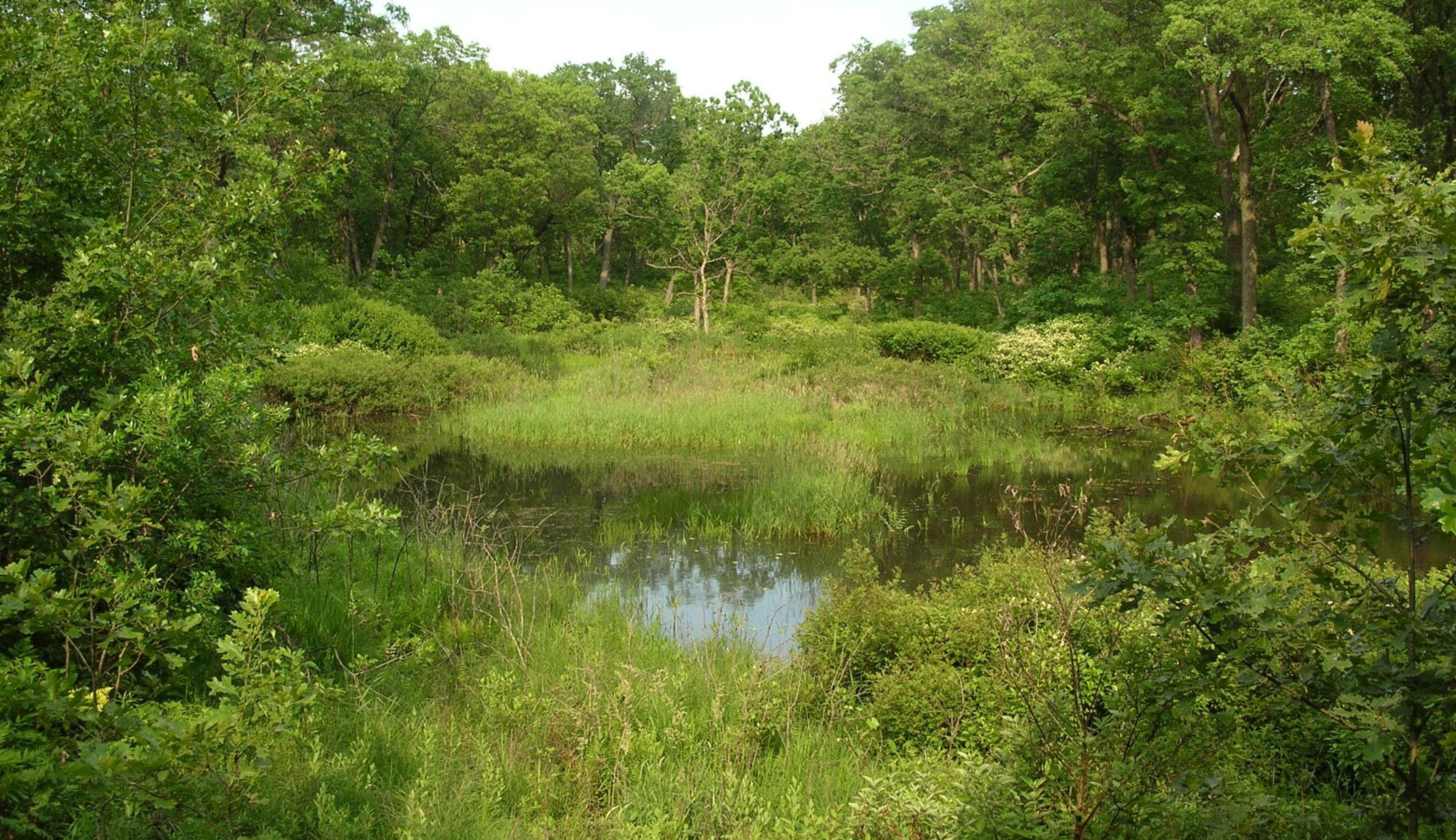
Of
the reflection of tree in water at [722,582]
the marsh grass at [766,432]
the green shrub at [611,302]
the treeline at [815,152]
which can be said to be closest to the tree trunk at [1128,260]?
the treeline at [815,152]

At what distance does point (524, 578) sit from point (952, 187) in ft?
96.4

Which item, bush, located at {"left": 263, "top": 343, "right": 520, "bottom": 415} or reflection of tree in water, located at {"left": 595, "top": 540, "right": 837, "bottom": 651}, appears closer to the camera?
reflection of tree in water, located at {"left": 595, "top": 540, "right": 837, "bottom": 651}

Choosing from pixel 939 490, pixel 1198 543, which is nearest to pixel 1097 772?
pixel 1198 543

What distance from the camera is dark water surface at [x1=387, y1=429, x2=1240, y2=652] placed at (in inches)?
304

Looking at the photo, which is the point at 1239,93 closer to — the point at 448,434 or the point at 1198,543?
the point at 448,434

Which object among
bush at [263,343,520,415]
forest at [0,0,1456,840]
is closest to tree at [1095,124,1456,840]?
forest at [0,0,1456,840]

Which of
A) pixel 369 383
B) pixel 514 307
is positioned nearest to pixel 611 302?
pixel 514 307

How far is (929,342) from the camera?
84.6 ft

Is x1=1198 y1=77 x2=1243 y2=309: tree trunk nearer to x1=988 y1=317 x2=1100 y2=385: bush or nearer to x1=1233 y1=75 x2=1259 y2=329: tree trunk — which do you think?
x1=1233 y1=75 x2=1259 y2=329: tree trunk

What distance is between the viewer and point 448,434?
16.7m

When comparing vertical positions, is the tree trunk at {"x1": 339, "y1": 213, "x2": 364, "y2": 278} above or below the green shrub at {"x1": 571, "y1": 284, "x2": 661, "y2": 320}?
above

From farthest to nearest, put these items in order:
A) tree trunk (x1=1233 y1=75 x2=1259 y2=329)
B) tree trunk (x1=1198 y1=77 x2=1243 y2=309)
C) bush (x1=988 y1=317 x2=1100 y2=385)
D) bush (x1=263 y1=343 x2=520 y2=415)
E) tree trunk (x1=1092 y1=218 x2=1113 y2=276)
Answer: tree trunk (x1=1092 y1=218 x2=1113 y2=276) < bush (x1=988 y1=317 x2=1100 y2=385) < tree trunk (x1=1198 y1=77 x2=1243 y2=309) < tree trunk (x1=1233 y1=75 x2=1259 y2=329) < bush (x1=263 y1=343 x2=520 y2=415)

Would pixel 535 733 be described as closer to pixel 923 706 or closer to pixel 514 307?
pixel 923 706

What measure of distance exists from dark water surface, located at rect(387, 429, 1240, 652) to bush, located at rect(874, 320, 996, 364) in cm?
984
